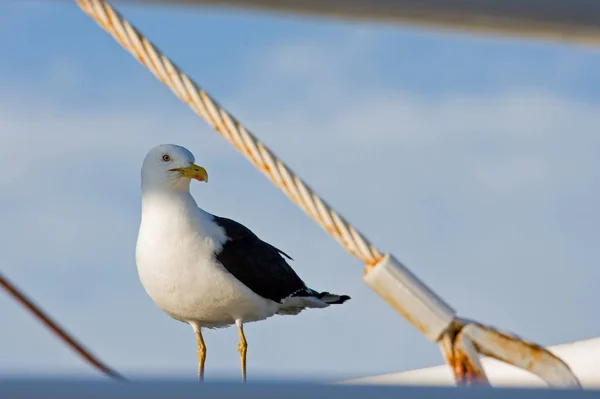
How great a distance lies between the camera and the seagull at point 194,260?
366 centimetres

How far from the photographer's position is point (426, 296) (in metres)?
Answer: 1.38

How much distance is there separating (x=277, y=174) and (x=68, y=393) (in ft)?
2.28

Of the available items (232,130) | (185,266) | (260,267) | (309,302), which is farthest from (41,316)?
(309,302)

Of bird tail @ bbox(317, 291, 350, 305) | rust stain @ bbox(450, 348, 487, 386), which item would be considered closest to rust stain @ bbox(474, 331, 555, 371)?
rust stain @ bbox(450, 348, 487, 386)

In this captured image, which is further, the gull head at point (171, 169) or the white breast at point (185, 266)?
the gull head at point (171, 169)

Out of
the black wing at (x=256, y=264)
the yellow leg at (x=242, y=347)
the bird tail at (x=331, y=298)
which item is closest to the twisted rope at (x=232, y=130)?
the black wing at (x=256, y=264)

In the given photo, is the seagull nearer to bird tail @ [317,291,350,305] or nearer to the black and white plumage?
the black and white plumage

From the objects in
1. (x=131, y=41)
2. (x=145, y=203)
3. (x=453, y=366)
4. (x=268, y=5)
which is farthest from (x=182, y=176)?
(x=268, y=5)

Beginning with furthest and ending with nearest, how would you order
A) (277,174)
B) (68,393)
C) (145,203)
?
(145,203), (277,174), (68,393)

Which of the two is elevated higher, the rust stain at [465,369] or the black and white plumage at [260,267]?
the black and white plumage at [260,267]

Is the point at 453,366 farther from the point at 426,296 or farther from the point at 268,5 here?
the point at 268,5

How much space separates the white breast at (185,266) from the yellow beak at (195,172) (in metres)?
0.08

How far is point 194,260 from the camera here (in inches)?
145

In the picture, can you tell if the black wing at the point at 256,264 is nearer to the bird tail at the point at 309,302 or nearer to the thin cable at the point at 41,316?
the bird tail at the point at 309,302
